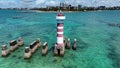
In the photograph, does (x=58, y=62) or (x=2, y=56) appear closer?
(x=58, y=62)

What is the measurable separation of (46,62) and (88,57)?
14.1 ft

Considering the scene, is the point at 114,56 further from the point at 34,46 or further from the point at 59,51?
the point at 34,46

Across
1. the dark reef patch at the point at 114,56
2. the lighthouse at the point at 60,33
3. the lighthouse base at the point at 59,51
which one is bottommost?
the dark reef patch at the point at 114,56

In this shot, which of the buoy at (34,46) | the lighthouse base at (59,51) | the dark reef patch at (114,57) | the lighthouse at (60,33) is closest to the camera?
the dark reef patch at (114,57)

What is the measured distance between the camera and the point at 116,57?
16938 millimetres

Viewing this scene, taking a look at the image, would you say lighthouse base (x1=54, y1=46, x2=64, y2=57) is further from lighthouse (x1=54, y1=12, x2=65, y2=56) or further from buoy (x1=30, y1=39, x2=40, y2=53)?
buoy (x1=30, y1=39, x2=40, y2=53)

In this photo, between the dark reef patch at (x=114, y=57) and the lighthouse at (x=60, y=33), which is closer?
the dark reef patch at (x=114, y=57)

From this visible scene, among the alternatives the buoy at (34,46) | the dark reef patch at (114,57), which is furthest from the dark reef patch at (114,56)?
the buoy at (34,46)

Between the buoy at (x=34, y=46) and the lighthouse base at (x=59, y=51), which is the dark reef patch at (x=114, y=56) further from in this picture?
the buoy at (x=34, y=46)

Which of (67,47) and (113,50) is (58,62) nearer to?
(67,47)

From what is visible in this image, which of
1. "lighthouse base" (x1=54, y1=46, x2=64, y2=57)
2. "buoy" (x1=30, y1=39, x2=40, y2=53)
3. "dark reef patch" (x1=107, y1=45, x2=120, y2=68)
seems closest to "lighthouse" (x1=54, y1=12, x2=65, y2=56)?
"lighthouse base" (x1=54, y1=46, x2=64, y2=57)

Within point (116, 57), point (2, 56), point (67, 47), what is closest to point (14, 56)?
point (2, 56)

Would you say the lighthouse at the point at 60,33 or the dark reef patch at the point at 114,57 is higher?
the lighthouse at the point at 60,33

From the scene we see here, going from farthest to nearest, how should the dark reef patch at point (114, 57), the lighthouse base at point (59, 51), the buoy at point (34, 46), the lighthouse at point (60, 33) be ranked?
the buoy at point (34, 46) < the lighthouse base at point (59, 51) < the lighthouse at point (60, 33) < the dark reef patch at point (114, 57)
